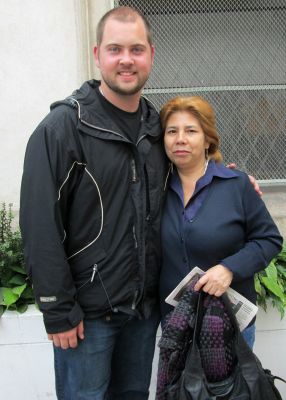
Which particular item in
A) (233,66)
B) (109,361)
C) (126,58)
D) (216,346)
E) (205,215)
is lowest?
(109,361)

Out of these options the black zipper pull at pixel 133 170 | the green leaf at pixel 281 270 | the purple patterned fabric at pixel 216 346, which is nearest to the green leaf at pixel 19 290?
the black zipper pull at pixel 133 170

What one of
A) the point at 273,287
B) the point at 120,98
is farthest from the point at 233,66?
the point at 120,98

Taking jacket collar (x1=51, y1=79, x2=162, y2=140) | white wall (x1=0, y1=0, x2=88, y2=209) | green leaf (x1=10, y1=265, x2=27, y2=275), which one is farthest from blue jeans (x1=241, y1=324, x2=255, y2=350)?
white wall (x1=0, y1=0, x2=88, y2=209)

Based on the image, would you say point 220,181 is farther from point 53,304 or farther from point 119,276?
point 53,304

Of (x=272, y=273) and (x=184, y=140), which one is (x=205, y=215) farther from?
(x=272, y=273)

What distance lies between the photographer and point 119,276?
2000 millimetres

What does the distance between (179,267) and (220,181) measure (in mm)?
449

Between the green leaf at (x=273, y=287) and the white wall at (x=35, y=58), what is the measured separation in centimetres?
196

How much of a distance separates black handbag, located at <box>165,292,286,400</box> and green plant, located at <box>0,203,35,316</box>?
1.31m

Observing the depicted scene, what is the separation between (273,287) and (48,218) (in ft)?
5.54

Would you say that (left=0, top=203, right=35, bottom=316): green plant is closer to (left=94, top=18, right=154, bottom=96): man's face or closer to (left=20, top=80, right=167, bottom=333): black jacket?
(left=20, top=80, right=167, bottom=333): black jacket

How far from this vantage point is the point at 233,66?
3.68 m

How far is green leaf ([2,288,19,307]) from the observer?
2.73m

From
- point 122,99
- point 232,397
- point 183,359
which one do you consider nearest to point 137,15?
point 122,99
